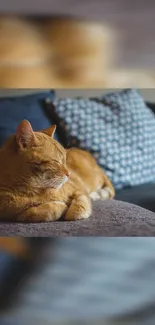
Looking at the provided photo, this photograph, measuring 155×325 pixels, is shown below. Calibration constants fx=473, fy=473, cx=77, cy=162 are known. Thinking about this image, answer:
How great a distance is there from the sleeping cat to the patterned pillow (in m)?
0.55

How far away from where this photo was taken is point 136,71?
52cm

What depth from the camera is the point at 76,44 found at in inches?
20.1

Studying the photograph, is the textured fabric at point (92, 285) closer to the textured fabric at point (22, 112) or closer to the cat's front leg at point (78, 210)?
the cat's front leg at point (78, 210)

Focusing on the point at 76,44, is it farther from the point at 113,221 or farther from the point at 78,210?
the point at 78,210

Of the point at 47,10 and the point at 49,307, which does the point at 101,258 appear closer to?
the point at 49,307

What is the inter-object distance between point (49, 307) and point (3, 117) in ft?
3.44

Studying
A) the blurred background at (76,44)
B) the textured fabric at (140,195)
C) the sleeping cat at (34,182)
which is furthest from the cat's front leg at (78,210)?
the blurred background at (76,44)

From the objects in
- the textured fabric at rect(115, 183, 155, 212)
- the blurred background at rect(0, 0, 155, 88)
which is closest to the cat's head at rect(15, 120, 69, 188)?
the textured fabric at rect(115, 183, 155, 212)

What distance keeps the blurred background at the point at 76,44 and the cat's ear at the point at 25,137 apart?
0.44 meters

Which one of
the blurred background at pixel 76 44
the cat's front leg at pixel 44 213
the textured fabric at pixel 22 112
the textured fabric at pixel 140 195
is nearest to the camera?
the blurred background at pixel 76 44

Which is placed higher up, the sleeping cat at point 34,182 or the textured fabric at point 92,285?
the textured fabric at point 92,285

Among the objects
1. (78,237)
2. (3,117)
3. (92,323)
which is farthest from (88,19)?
(3,117)

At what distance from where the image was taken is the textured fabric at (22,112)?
150cm

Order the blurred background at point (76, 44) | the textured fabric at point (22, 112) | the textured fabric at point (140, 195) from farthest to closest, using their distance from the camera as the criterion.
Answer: the textured fabric at point (22, 112) < the textured fabric at point (140, 195) < the blurred background at point (76, 44)
